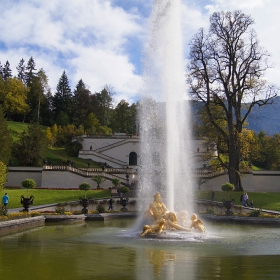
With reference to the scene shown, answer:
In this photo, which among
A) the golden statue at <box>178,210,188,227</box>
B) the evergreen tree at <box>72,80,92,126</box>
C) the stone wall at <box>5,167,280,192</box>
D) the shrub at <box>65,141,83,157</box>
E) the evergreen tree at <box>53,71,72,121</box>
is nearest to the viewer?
the golden statue at <box>178,210,188,227</box>

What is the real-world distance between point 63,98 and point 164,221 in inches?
3115

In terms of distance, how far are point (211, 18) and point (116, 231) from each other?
80.8 ft

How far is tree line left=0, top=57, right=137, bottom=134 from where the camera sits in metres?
79.1

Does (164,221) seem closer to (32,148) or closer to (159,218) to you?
(159,218)

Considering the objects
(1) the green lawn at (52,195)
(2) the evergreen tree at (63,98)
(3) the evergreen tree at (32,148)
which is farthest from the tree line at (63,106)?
(1) the green lawn at (52,195)

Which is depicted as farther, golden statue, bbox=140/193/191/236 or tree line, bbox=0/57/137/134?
tree line, bbox=0/57/137/134

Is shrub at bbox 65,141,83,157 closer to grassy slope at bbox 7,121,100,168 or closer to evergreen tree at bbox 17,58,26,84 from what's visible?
grassy slope at bbox 7,121,100,168

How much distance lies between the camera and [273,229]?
18.1m

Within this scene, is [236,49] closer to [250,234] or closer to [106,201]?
[106,201]

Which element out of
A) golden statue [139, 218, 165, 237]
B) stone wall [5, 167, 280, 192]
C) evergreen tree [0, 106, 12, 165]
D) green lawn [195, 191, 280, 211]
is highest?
evergreen tree [0, 106, 12, 165]

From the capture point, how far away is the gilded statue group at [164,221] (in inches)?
583

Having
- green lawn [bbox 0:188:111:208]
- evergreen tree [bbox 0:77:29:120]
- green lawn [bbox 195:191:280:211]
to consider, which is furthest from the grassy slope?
green lawn [bbox 195:191:280:211]

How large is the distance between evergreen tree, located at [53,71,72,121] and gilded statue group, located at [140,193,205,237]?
72.6 metres

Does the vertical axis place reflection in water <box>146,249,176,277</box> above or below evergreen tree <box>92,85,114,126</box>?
below
